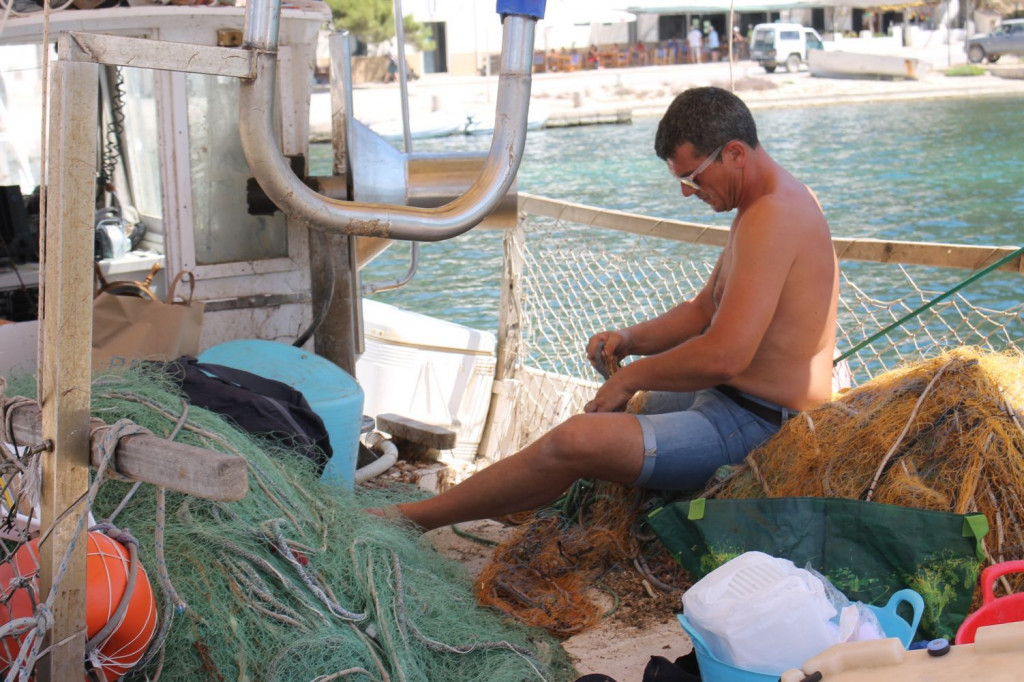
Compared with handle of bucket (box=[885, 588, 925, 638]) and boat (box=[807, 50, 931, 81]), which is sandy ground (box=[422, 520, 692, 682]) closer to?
handle of bucket (box=[885, 588, 925, 638])

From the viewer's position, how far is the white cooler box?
6.97 meters

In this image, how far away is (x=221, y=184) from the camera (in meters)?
4.68

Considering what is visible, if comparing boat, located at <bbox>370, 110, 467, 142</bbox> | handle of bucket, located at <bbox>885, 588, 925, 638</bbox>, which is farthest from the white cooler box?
boat, located at <bbox>370, 110, 467, 142</bbox>

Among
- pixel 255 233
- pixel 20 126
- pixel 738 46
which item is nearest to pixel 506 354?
pixel 255 233

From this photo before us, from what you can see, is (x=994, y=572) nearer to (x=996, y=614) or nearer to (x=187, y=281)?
(x=996, y=614)

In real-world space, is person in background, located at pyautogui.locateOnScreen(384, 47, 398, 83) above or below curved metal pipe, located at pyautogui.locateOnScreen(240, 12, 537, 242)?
above

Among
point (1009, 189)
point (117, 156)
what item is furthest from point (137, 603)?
point (1009, 189)

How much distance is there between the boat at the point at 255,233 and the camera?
1.93 m

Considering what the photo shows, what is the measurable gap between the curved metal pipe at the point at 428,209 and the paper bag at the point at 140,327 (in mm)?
1840

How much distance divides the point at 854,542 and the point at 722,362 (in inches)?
27.3

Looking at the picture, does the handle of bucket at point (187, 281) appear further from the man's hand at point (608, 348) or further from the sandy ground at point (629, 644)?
the sandy ground at point (629, 644)

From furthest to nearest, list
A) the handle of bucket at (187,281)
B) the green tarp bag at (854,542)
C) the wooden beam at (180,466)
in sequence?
the handle of bucket at (187,281)
the green tarp bag at (854,542)
the wooden beam at (180,466)

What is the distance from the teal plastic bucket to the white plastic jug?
1.91m

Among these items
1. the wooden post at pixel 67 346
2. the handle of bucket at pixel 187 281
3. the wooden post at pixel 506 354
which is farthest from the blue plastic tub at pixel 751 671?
the wooden post at pixel 506 354
